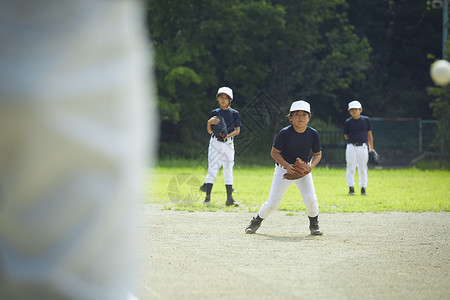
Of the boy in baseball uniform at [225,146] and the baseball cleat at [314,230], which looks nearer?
the baseball cleat at [314,230]

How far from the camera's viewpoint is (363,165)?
16062mm

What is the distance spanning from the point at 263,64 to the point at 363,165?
73.3 ft

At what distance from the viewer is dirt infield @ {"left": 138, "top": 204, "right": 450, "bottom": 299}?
5066 mm

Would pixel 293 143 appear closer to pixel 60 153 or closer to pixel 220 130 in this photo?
pixel 220 130

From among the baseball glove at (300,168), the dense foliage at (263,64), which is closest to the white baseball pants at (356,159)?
the baseball glove at (300,168)

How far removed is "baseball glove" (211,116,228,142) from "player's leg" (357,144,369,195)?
190 inches

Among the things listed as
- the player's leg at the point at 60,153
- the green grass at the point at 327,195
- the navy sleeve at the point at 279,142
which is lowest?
the green grass at the point at 327,195

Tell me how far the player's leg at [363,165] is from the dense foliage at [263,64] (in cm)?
1576

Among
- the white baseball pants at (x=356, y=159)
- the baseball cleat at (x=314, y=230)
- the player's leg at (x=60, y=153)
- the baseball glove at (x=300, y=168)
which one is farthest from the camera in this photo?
the white baseball pants at (x=356, y=159)

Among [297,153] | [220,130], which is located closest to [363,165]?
[220,130]

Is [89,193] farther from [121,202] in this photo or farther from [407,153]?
[407,153]

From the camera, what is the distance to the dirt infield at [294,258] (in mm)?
5066

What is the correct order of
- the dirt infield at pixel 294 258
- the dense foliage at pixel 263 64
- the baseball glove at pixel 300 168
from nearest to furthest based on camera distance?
the dirt infield at pixel 294 258, the baseball glove at pixel 300 168, the dense foliage at pixel 263 64

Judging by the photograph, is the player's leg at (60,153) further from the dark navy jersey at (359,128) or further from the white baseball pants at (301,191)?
the dark navy jersey at (359,128)
